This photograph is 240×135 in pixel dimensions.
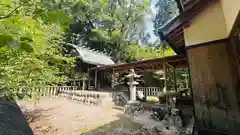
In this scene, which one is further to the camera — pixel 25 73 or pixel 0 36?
pixel 25 73

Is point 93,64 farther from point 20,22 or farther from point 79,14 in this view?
point 20,22

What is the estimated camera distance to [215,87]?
313 centimetres

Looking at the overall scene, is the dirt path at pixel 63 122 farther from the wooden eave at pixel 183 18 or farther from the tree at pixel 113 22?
the tree at pixel 113 22

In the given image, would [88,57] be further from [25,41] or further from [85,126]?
[25,41]

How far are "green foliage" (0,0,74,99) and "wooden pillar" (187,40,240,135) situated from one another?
126 inches

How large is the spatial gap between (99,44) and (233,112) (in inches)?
883

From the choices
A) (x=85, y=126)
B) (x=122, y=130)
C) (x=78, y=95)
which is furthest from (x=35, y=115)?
(x=122, y=130)

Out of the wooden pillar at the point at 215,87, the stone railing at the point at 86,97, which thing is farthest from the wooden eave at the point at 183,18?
the stone railing at the point at 86,97

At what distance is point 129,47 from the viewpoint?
22.2 metres

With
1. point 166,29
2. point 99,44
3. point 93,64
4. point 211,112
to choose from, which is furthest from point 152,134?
point 99,44

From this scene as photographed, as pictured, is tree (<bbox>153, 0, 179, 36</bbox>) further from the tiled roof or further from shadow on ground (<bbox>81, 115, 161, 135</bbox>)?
shadow on ground (<bbox>81, 115, 161, 135</bbox>)

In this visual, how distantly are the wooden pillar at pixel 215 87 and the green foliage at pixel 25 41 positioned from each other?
3212mm

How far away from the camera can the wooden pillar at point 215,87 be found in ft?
9.57

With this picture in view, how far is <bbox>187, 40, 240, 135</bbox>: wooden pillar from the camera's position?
2916 millimetres
